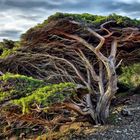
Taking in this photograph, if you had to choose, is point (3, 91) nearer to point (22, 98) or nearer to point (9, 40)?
point (22, 98)

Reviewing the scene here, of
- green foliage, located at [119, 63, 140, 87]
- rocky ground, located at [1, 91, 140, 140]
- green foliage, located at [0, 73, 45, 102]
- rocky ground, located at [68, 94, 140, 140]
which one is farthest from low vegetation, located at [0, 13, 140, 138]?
green foliage, located at [119, 63, 140, 87]

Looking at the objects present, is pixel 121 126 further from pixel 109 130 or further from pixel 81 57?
pixel 81 57

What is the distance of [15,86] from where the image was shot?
10.6 m

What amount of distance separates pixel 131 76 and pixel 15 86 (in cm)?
1028

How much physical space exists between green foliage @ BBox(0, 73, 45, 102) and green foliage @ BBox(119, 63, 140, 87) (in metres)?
8.77

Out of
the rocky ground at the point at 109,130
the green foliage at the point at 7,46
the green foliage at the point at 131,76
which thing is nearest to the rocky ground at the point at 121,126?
the rocky ground at the point at 109,130

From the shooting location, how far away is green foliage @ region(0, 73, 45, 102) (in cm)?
1045

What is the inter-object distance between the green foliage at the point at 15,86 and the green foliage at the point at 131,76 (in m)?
8.77

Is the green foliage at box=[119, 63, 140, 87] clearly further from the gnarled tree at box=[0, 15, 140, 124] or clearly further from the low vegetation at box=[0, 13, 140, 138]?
the gnarled tree at box=[0, 15, 140, 124]

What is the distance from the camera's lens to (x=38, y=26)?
13305 mm

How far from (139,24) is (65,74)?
2.61 m

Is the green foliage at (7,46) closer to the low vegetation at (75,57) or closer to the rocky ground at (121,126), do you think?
the low vegetation at (75,57)

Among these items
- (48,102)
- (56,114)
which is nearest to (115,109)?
(56,114)

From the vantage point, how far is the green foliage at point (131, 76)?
19.3 metres
